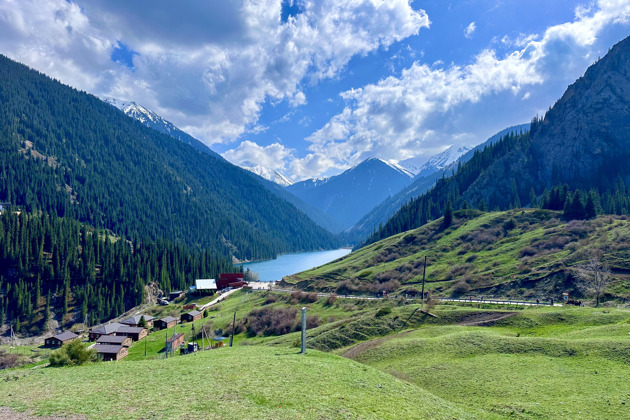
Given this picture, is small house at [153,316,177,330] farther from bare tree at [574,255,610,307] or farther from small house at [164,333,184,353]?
bare tree at [574,255,610,307]

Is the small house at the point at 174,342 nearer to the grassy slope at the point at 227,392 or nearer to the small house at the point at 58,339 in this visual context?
the grassy slope at the point at 227,392

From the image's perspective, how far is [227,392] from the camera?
22.3 metres

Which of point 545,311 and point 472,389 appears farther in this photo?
point 545,311

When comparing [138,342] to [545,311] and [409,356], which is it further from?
[545,311]

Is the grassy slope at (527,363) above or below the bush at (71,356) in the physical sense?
below

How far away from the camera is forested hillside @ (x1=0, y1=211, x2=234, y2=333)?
5054 inches

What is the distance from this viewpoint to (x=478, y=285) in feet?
257

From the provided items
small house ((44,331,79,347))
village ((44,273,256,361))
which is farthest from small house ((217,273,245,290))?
small house ((44,331,79,347))

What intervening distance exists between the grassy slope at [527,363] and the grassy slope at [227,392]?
4.58 m

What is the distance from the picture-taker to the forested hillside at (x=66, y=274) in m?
128

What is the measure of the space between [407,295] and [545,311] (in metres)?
35.9

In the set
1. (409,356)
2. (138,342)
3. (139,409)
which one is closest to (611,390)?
(409,356)

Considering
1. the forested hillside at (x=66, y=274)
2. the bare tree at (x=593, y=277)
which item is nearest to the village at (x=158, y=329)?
the forested hillside at (x=66, y=274)

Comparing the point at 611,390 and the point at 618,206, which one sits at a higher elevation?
the point at 618,206
